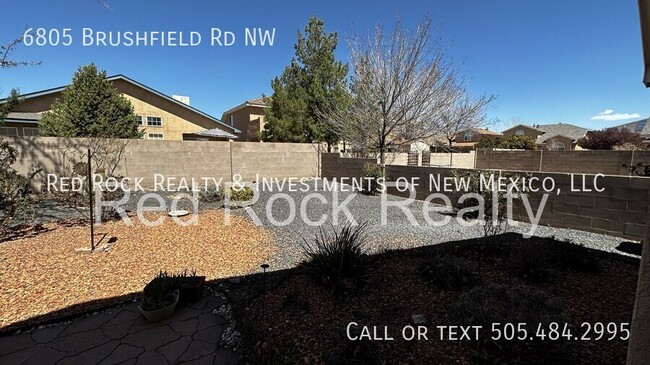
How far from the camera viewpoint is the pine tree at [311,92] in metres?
15.1

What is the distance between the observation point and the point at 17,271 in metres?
3.61

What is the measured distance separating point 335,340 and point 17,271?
4316 millimetres

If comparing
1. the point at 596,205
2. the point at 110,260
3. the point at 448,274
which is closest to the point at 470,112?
the point at 596,205

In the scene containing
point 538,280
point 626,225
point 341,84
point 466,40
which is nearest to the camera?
point 538,280

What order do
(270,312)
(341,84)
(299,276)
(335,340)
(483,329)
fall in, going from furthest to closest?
(341,84), (299,276), (270,312), (335,340), (483,329)

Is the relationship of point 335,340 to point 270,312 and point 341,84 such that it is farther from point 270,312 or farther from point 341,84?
point 341,84

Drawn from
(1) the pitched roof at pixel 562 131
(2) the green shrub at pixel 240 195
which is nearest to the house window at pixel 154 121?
(2) the green shrub at pixel 240 195

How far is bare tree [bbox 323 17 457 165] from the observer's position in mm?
10992

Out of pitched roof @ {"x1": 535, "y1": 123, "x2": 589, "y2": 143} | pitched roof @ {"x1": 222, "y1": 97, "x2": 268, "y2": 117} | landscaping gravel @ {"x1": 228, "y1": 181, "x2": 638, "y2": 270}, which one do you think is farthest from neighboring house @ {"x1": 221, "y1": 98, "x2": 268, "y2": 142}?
pitched roof @ {"x1": 535, "y1": 123, "x2": 589, "y2": 143}

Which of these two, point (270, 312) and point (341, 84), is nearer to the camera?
point (270, 312)

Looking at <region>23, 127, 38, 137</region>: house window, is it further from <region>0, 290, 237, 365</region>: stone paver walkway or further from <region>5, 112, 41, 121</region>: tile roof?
<region>0, 290, 237, 365</region>: stone paver walkway

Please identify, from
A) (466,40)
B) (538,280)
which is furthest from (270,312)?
(466,40)

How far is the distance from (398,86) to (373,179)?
4235mm

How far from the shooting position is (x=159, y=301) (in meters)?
2.73
